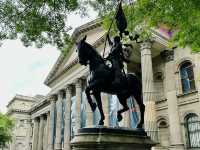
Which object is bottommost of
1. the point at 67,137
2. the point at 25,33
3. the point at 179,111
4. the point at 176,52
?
the point at 67,137

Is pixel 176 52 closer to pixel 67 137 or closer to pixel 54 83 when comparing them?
pixel 67 137

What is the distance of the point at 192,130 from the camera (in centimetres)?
2416

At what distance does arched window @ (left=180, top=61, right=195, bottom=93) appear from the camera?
2559 cm

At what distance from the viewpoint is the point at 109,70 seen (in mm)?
7133

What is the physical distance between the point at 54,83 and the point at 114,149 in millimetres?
38184

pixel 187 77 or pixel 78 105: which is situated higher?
pixel 187 77

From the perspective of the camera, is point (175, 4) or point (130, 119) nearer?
point (175, 4)

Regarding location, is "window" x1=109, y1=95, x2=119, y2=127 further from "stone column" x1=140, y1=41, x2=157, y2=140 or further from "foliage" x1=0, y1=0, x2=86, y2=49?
"foliage" x1=0, y1=0, x2=86, y2=49

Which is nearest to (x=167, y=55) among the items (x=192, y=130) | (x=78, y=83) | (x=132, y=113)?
(x=132, y=113)

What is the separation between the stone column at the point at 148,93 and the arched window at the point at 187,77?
4090mm

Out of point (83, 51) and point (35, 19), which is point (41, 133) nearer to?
point (35, 19)

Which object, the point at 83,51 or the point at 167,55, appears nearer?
the point at 83,51

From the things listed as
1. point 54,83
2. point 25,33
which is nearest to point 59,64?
point 54,83

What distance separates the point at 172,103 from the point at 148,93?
3.94 metres
